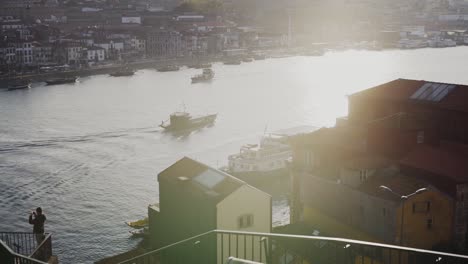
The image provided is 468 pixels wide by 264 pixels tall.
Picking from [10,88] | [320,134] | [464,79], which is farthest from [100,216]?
[464,79]

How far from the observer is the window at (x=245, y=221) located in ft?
11.5

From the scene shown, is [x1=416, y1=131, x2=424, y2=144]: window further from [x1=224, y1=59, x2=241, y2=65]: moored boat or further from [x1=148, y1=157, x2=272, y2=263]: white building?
[x1=224, y1=59, x2=241, y2=65]: moored boat

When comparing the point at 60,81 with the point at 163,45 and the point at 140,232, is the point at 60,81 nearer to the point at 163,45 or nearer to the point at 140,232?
the point at 163,45

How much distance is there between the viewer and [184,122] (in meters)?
9.45

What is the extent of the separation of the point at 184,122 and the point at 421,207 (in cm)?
595

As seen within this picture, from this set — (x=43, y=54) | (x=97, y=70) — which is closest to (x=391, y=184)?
(x=97, y=70)

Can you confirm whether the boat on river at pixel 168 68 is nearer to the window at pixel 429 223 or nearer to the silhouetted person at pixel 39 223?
the window at pixel 429 223

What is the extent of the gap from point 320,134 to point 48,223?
8.32ft

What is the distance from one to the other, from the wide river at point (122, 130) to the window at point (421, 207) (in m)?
2.33

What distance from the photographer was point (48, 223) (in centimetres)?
540

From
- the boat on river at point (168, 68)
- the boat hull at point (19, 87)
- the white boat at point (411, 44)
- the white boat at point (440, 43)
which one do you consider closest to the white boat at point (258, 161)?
the boat hull at point (19, 87)

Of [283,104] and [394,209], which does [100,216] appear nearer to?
[394,209]

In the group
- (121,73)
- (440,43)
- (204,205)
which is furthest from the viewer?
(440,43)

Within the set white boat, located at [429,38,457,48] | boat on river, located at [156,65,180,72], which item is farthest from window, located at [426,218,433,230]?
white boat, located at [429,38,457,48]
